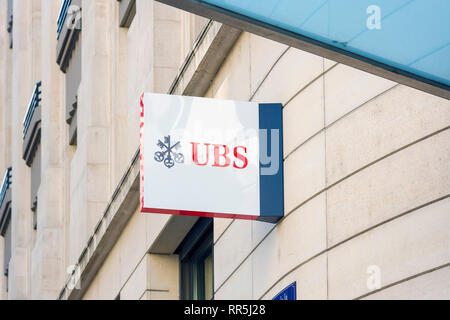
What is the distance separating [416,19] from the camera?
28.8 feet

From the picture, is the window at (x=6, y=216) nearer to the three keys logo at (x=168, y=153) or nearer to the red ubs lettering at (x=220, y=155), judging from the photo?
the three keys logo at (x=168, y=153)

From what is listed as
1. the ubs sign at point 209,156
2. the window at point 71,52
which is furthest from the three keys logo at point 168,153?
the window at point 71,52

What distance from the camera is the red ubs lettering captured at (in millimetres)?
13898

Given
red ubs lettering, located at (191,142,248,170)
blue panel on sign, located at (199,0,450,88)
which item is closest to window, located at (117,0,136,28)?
red ubs lettering, located at (191,142,248,170)

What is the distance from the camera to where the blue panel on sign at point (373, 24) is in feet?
28.5

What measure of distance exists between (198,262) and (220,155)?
5.52 metres

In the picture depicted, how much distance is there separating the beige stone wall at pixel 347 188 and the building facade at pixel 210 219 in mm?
19

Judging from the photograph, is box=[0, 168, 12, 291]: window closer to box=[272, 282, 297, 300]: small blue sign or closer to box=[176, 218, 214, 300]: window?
box=[176, 218, 214, 300]: window

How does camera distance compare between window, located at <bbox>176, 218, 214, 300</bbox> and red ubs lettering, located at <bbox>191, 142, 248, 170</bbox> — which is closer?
red ubs lettering, located at <bbox>191, 142, 248, 170</bbox>

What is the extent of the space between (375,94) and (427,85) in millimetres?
2479

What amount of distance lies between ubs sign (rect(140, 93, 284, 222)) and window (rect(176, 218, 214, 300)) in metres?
3.56

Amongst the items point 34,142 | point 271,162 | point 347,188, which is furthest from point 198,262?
point 34,142

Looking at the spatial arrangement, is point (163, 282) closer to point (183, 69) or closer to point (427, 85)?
point (183, 69)

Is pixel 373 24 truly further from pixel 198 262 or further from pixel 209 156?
pixel 198 262
